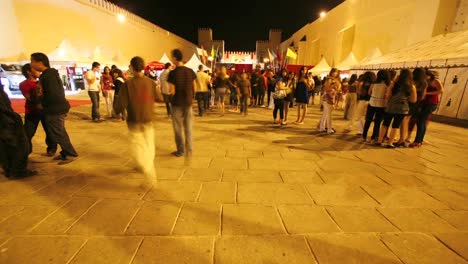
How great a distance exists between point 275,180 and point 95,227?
2.32 meters

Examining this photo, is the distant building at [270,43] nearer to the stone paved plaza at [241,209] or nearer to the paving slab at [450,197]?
the stone paved plaza at [241,209]

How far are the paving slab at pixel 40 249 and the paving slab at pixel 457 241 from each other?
11.1 feet

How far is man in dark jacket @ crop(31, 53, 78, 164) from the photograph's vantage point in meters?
3.79

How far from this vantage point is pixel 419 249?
224 centimetres

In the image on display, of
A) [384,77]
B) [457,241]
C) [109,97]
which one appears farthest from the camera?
[109,97]

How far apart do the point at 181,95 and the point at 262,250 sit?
2.83 meters

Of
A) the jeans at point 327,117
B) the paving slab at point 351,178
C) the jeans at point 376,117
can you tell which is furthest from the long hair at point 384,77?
the paving slab at point 351,178

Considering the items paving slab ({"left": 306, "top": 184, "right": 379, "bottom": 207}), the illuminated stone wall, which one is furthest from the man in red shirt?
the illuminated stone wall

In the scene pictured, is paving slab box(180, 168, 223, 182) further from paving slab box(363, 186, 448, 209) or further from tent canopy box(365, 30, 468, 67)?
tent canopy box(365, 30, 468, 67)

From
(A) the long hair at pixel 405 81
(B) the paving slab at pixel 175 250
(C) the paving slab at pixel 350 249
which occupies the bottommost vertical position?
(B) the paving slab at pixel 175 250

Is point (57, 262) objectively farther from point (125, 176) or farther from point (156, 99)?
point (156, 99)

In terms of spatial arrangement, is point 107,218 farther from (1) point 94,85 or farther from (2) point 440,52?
(2) point 440,52

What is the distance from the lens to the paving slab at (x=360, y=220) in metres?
2.52

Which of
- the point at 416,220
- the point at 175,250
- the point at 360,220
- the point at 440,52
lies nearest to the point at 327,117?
the point at 416,220
